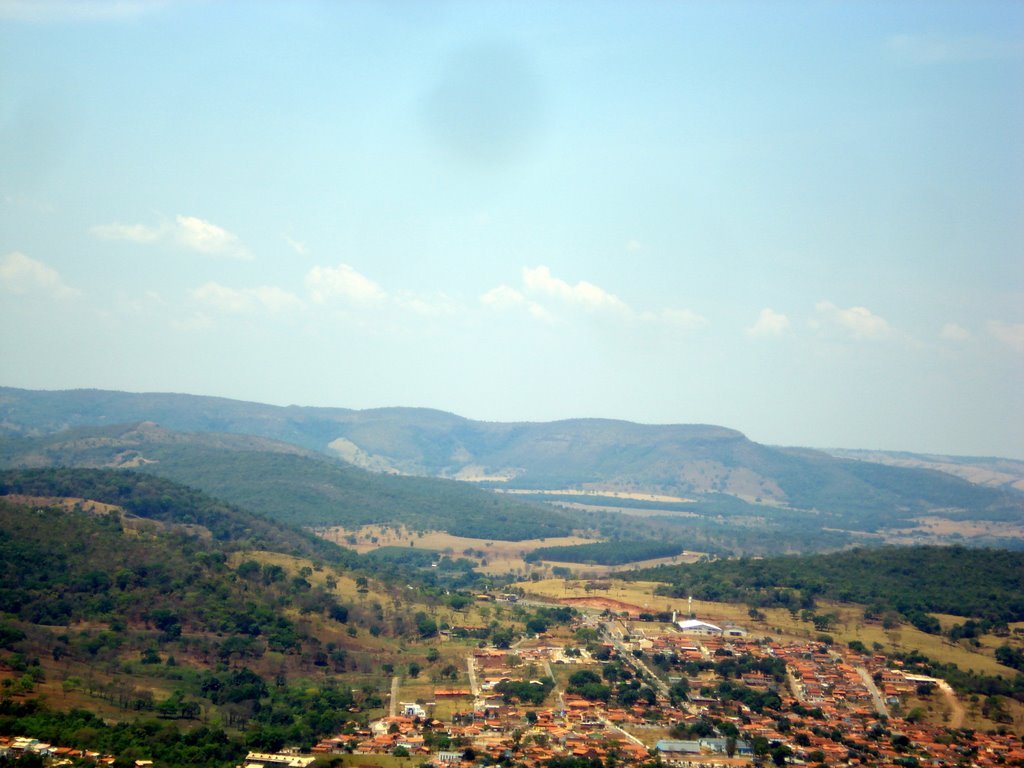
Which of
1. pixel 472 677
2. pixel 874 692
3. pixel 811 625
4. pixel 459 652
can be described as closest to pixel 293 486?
pixel 459 652

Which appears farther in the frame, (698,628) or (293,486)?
(293,486)

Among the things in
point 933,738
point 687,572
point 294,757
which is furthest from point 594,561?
point 294,757

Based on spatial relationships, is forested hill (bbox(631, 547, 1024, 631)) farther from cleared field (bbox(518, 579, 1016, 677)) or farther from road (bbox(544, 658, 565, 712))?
road (bbox(544, 658, 565, 712))

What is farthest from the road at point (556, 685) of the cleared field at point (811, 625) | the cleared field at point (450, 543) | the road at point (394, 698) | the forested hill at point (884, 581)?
the cleared field at point (450, 543)

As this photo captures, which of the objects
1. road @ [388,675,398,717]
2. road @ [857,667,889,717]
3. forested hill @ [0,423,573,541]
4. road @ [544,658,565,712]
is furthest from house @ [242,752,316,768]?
forested hill @ [0,423,573,541]

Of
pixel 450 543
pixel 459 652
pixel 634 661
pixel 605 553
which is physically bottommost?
pixel 450 543

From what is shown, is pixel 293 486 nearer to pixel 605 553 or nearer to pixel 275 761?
pixel 605 553

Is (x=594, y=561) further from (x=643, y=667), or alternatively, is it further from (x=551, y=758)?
(x=551, y=758)

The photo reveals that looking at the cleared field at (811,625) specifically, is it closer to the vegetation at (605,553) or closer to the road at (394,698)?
the road at (394,698)
